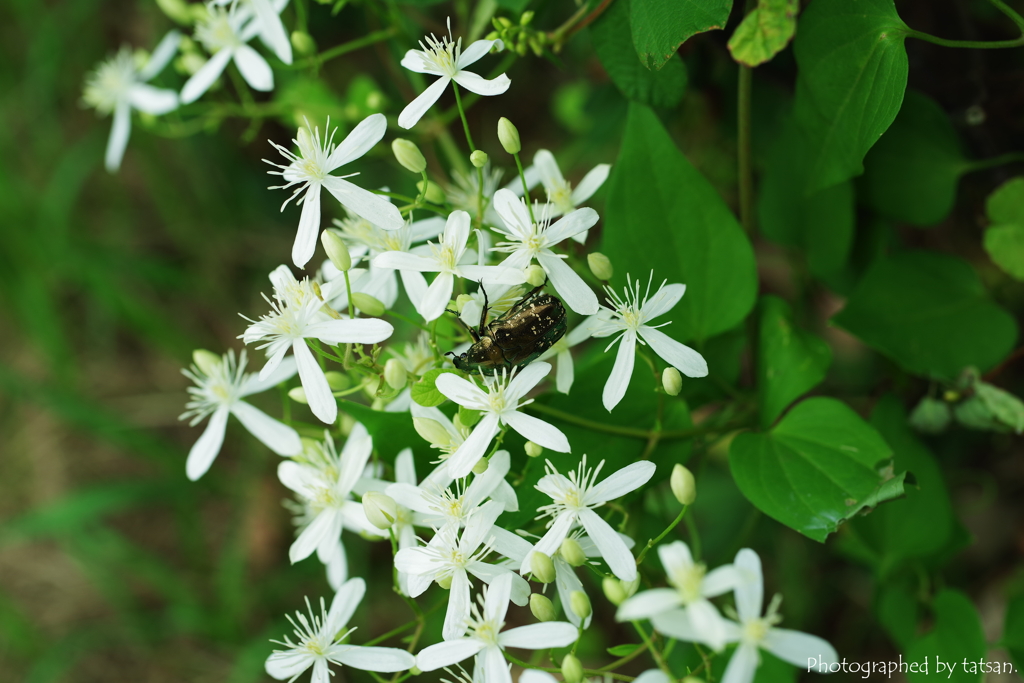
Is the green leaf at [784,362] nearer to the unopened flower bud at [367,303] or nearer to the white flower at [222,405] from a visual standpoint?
the unopened flower bud at [367,303]

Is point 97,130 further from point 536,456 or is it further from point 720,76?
point 536,456

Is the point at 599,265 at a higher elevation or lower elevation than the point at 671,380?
higher

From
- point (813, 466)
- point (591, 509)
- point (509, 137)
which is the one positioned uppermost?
point (509, 137)

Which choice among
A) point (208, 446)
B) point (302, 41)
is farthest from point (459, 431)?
point (302, 41)

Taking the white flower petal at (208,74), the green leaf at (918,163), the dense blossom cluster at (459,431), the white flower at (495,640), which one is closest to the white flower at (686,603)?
the dense blossom cluster at (459,431)

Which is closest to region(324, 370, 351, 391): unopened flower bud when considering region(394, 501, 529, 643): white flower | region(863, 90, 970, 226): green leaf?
region(394, 501, 529, 643): white flower

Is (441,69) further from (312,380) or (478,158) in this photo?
(312,380)

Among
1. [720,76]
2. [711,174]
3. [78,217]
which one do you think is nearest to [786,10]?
[720,76]
